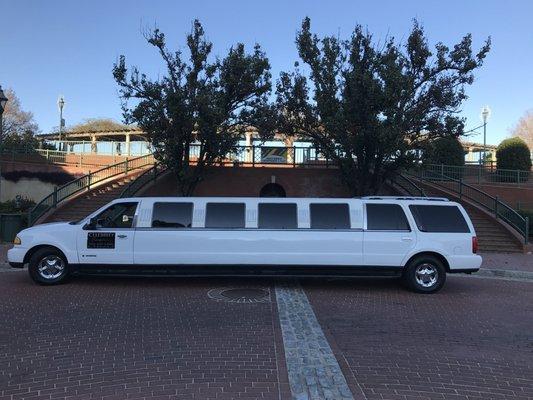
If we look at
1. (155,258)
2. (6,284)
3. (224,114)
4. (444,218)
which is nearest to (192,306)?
(155,258)

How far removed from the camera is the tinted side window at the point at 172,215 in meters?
10.0

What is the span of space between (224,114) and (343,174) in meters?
4.71

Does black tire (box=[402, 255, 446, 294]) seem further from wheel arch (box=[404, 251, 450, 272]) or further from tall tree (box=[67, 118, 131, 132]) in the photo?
tall tree (box=[67, 118, 131, 132])

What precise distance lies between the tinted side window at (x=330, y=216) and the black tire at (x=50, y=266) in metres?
4.93

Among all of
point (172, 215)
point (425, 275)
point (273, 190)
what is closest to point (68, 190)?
point (273, 190)

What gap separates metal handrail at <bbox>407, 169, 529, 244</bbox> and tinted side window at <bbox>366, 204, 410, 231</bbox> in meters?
7.77

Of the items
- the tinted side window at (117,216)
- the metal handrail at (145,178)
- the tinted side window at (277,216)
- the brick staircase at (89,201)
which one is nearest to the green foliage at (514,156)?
the metal handrail at (145,178)

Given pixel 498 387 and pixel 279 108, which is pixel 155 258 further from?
pixel 279 108

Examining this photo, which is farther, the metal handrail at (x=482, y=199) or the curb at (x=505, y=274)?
the metal handrail at (x=482, y=199)

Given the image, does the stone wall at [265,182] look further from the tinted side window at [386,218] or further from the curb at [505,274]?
the tinted side window at [386,218]

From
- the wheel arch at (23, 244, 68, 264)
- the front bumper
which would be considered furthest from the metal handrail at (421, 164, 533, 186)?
the front bumper

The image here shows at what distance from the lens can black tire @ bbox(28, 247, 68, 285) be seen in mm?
9872

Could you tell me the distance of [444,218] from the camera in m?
10.2

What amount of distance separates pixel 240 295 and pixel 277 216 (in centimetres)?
178
